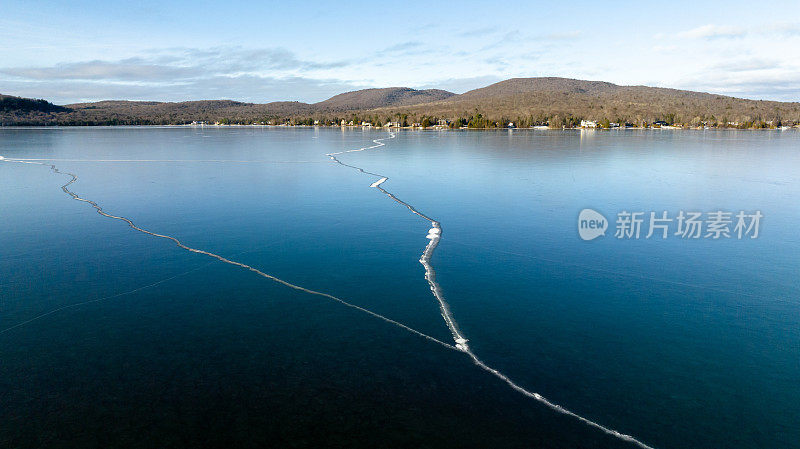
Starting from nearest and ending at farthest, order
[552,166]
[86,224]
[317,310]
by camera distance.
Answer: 1. [317,310]
2. [86,224]
3. [552,166]

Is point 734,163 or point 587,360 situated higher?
point 734,163

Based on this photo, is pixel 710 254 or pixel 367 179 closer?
pixel 710 254

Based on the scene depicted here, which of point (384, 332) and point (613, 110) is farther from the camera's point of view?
point (613, 110)

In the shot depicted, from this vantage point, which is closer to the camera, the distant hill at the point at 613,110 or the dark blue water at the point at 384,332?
the dark blue water at the point at 384,332

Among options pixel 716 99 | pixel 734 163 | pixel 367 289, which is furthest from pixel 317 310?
pixel 716 99

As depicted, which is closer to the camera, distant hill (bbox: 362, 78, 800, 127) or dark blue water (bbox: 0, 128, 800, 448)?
dark blue water (bbox: 0, 128, 800, 448)

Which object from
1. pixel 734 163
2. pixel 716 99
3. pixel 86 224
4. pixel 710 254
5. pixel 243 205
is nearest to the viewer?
pixel 710 254

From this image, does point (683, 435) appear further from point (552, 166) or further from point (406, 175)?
point (552, 166)

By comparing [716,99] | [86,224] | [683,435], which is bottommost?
[683,435]
